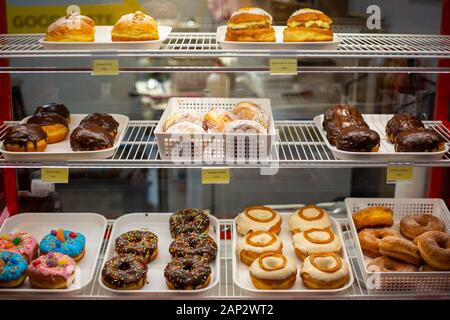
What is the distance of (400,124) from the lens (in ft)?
10.1

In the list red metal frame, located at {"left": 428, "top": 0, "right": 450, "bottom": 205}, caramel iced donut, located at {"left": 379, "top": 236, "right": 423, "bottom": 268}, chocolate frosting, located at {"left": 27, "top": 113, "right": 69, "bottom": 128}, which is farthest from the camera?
red metal frame, located at {"left": 428, "top": 0, "right": 450, "bottom": 205}

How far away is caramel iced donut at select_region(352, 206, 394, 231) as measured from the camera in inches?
129

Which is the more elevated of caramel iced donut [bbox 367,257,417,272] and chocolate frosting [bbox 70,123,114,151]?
chocolate frosting [bbox 70,123,114,151]

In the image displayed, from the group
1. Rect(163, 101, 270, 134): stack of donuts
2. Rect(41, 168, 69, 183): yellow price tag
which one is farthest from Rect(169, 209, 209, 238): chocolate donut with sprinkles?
Rect(41, 168, 69, 183): yellow price tag

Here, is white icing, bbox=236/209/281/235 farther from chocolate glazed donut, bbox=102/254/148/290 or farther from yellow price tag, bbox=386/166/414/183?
yellow price tag, bbox=386/166/414/183

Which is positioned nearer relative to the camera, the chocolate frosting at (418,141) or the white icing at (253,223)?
the chocolate frosting at (418,141)

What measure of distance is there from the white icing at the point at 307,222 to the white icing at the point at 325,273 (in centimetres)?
35

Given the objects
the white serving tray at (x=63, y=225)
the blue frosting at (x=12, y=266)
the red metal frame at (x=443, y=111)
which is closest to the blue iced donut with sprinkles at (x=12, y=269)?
the blue frosting at (x=12, y=266)

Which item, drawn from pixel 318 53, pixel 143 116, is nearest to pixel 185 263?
pixel 318 53

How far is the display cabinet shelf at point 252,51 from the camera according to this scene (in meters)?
2.68

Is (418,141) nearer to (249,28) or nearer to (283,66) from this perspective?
(283,66)

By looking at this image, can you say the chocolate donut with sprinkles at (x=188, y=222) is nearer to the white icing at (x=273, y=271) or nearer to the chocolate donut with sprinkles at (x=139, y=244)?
the chocolate donut with sprinkles at (x=139, y=244)

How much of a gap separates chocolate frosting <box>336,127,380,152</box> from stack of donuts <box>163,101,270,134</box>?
1.27ft
